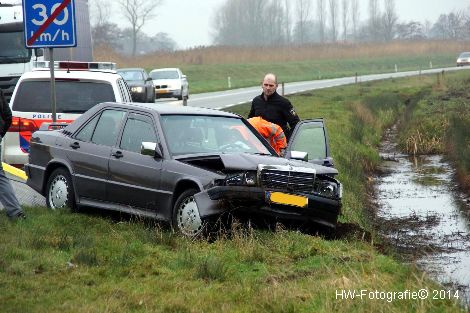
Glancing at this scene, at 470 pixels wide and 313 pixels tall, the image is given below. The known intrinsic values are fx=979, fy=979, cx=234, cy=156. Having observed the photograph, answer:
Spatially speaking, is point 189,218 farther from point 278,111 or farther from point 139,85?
point 139,85

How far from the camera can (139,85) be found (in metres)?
32.6

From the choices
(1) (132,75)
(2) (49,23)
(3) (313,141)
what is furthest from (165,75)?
(3) (313,141)

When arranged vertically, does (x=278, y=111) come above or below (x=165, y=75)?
below

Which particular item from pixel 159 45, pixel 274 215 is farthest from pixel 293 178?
pixel 159 45

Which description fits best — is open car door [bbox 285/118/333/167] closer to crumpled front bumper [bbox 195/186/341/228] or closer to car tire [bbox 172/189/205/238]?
crumpled front bumper [bbox 195/186/341/228]

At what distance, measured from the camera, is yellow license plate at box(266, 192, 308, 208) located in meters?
9.67

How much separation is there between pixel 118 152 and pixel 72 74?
434 centimetres

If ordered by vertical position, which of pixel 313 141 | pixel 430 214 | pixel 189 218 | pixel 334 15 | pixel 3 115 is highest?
pixel 334 15

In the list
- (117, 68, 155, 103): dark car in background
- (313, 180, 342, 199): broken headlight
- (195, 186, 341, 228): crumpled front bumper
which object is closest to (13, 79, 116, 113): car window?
(313, 180, 342, 199): broken headlight

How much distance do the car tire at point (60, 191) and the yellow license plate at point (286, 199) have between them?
2.83 meters

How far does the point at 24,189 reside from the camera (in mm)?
13656

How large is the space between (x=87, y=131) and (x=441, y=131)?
17.3m

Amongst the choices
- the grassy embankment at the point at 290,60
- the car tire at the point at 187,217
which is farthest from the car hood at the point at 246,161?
the grassy embankment at the point at 290,60

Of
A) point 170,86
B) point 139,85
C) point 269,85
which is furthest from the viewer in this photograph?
point 170,86
